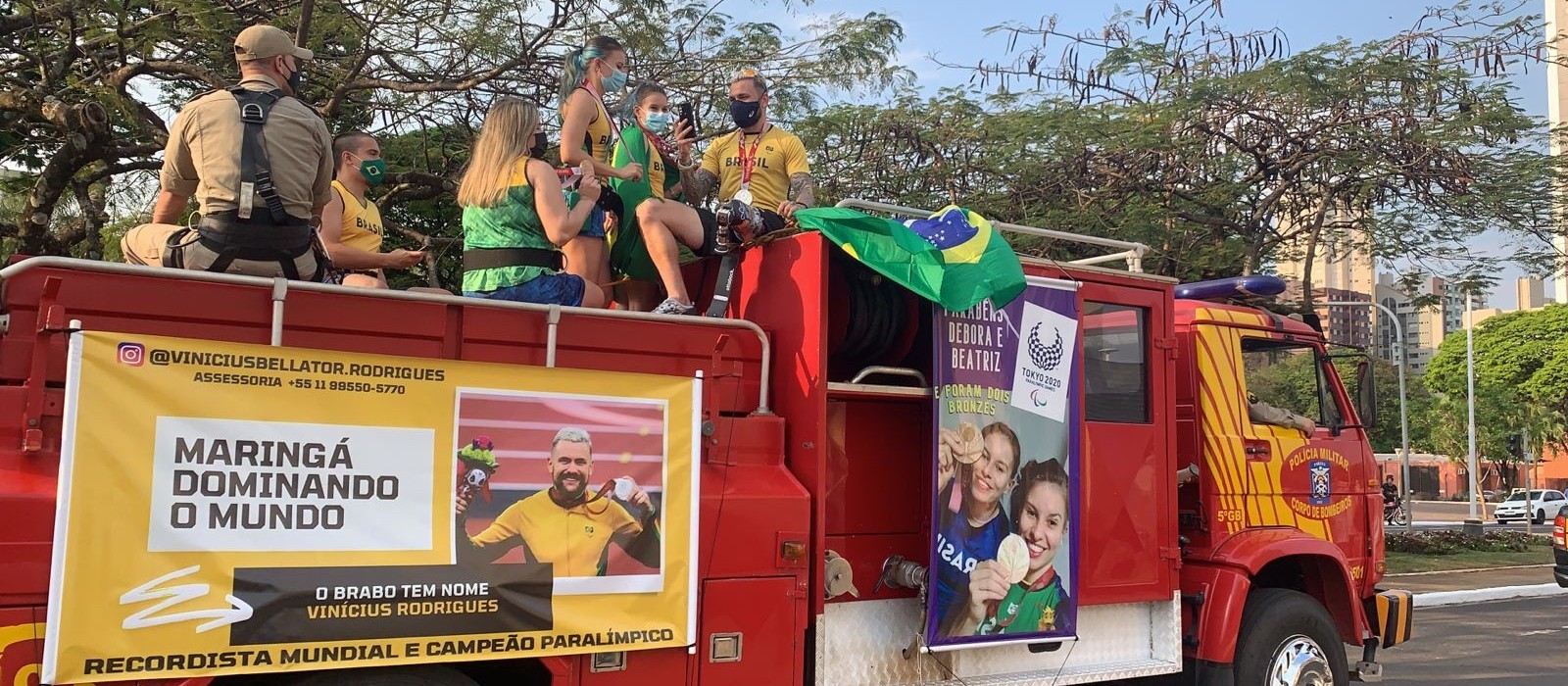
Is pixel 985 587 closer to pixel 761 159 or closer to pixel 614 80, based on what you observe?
pixel 761 159

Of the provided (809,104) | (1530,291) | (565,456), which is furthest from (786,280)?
(1530,291)

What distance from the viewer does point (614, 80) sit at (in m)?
5.66

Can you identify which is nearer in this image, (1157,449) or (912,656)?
(912,656)

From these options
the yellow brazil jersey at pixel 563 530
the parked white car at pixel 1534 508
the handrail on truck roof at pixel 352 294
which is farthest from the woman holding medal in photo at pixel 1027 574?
the parked white car at pixel 1534 508

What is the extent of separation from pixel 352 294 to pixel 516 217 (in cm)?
109

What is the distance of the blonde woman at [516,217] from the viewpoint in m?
4.79

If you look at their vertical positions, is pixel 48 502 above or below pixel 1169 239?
below

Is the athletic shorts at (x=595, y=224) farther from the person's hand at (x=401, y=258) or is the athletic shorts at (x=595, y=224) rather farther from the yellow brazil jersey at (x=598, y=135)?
the person's hand at (x=401, y=258)

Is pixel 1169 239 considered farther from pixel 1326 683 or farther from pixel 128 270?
pixel 128 270

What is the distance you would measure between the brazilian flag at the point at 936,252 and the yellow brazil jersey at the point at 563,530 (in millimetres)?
1407

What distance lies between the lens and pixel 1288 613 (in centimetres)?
630

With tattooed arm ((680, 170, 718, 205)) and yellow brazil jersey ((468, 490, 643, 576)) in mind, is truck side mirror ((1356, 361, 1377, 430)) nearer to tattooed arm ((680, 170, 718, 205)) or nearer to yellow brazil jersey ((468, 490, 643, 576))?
tattooed arm ((680, 170, 718, 205))

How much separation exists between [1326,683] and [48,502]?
5.98 metres

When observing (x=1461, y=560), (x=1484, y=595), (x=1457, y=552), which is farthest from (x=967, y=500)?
(x=1457, y=552)
